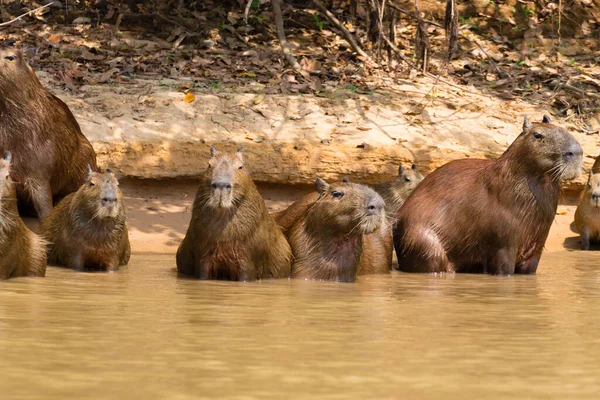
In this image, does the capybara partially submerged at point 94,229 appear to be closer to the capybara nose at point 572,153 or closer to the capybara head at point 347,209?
the capybara head at point 347,209

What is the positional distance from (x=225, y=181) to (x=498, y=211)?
2.29m

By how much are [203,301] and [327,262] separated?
1898mm

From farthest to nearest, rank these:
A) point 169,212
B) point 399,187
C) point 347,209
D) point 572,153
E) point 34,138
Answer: point 399,187
point 169,212
point 34,138
point 572,153
point 347,209

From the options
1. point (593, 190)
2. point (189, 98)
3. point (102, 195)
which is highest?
point (189, 98)

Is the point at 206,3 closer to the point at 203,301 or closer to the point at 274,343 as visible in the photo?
the point at 203,301

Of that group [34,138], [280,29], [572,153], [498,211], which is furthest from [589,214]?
[34,138]

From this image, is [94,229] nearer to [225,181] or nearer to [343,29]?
[225,181]

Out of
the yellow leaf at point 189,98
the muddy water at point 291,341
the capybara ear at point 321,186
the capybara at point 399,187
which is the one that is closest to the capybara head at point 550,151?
the muddy water at point 291,341

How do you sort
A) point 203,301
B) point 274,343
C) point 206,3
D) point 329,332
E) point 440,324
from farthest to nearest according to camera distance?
point 206,3
point 203,301
point 440,324
point 329,332
point 274,343

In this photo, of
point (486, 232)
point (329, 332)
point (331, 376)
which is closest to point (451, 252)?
point (486, 232)

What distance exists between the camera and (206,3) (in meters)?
14.7

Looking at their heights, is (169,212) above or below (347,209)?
below

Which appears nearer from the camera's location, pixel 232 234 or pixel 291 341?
pixel 291 341

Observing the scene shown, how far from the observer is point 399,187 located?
35.8ft
